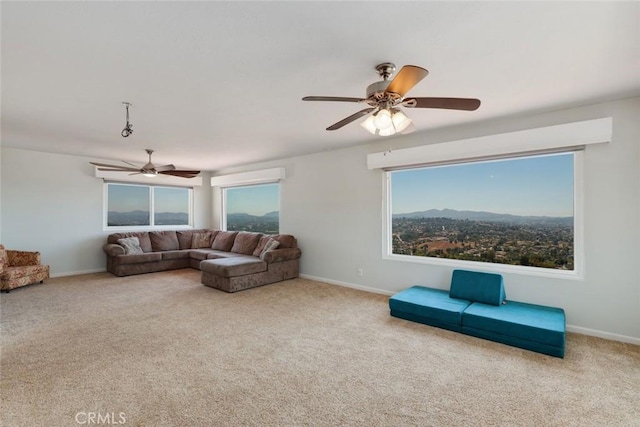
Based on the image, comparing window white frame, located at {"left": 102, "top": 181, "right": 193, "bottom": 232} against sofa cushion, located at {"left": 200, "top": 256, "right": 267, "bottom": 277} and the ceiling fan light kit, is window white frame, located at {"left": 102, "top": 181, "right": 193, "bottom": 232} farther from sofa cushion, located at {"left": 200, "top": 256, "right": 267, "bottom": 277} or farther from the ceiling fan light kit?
the ceiling fan light kit

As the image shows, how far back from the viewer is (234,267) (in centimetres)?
475

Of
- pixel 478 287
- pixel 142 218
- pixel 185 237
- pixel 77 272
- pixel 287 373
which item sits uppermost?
pixel 142 218

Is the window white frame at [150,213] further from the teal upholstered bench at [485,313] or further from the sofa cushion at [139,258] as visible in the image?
the teal upholstered bench at [485,313]

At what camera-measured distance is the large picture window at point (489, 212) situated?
3.42 metres

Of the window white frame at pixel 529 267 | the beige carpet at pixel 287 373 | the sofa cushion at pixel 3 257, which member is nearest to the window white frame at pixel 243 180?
the window white frame at pixel 529 267

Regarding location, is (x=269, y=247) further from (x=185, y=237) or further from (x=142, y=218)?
(x=142, y=218)

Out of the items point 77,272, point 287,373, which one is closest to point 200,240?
point 77,272

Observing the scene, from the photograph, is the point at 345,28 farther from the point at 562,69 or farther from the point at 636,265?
the point at 636,265

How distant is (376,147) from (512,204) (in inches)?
82.5

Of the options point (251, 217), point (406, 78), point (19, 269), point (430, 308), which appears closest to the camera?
point (406, 78)

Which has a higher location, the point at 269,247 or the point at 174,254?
the point at 269,247

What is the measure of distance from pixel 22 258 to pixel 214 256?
314 cm

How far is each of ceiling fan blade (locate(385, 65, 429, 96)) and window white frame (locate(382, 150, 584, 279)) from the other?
8.02 feet

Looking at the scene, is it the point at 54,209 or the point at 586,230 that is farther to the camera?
the point at 54,209
